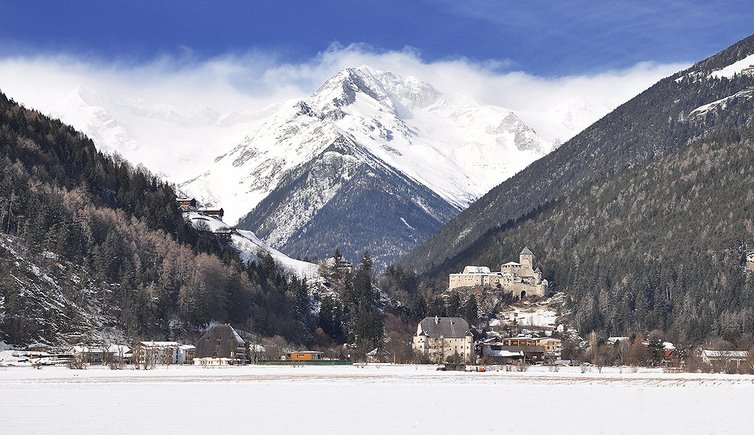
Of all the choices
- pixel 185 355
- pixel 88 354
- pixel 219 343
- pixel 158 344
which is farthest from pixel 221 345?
pixel 88 354

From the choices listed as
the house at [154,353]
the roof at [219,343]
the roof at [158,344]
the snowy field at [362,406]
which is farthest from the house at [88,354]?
the snowy field at [362,406]

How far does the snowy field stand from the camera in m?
70.1

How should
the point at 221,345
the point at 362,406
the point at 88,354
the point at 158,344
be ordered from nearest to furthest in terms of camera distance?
the point at 362,406 → the point at 88,354 → the point at 158,344 → the point at 221,345

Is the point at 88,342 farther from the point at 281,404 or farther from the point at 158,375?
the point at 281,404

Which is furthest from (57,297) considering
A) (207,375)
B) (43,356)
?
(207,375)

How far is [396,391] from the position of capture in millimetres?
104938

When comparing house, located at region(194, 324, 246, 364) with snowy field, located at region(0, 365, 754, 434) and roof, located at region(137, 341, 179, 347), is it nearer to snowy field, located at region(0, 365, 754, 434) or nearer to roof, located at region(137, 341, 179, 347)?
roof, located at region(137, 341, 179, 347)

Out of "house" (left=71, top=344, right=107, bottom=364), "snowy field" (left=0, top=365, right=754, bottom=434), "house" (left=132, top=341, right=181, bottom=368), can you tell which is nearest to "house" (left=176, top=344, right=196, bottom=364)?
"house" (left=132, top=341, right=181, bottom=368)

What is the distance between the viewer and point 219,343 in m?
196

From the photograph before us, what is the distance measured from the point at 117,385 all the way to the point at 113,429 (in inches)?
1710

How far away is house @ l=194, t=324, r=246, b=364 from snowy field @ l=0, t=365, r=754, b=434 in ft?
218

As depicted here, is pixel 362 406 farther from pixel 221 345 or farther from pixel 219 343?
pixel 219 343

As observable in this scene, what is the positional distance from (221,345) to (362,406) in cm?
11301

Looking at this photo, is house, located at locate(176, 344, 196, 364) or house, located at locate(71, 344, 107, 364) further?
house, located at locate(176, 344, 196, 364)
